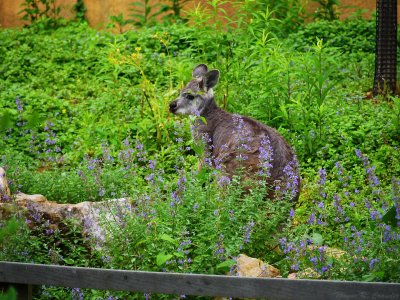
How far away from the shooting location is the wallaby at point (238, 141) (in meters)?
7.18

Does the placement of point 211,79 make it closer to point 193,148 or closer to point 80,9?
point 193,148

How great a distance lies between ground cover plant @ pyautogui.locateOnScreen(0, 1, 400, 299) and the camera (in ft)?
19.7

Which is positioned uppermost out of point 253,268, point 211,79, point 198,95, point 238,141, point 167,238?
point 167,238

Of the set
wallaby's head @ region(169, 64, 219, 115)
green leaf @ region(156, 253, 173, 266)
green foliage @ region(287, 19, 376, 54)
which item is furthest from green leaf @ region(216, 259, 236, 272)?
green foliage @ region(287, 19, 376, 54)

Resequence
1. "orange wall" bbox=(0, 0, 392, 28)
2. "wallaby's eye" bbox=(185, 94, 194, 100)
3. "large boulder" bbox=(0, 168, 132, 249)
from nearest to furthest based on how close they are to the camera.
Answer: "large boulder" bbox=(0, 168, 132, 249), "wallaby's eye" bbox=(185, 94, 194, 100), "orange wall" bbox=(0, 0, 392, 28)

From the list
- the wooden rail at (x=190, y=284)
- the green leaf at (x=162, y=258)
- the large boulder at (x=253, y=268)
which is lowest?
the large boulder at (x=253, y=268)

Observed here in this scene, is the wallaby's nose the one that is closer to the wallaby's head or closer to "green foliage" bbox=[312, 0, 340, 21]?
the wallaby's head

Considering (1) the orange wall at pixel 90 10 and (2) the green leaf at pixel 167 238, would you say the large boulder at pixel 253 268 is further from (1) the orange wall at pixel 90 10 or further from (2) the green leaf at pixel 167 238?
(1) the orange wall at pixel 90 10

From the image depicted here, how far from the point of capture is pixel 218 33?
11.5 m

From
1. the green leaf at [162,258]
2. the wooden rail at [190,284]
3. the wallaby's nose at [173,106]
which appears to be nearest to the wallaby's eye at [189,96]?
the wallaby's nose at [173,106]

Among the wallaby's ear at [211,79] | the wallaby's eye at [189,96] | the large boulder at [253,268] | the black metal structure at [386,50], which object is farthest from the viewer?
the black metal structure at [386,50]

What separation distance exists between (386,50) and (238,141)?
4.81m

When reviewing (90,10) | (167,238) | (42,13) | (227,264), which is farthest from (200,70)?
(42,13)

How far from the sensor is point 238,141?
7.30 meters
